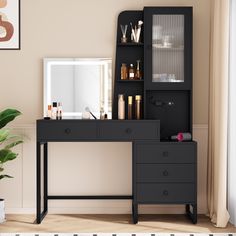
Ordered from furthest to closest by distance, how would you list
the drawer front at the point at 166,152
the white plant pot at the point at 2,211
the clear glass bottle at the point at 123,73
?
1. the clear glass bottle at the point at 123,73
2. the white plant pot at the point at 2,211
3. the drawer front at the point at 166,152

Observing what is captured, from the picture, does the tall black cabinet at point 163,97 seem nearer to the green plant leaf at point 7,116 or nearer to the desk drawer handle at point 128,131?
the desk drawer handle at point 128,131

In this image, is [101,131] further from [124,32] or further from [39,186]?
[124,32]

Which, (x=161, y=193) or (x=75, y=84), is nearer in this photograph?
(x=161, y=193)

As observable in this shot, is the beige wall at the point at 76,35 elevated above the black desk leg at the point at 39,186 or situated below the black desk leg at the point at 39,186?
above

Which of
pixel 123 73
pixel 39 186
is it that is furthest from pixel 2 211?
pixel 123 73

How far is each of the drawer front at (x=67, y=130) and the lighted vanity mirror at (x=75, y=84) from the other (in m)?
0.41

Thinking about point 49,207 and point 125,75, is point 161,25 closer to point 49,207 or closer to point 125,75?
point 125,75

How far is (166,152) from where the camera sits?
400 cm

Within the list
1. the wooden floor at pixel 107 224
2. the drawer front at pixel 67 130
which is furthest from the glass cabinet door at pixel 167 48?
the wooden floor at pixel 107 224

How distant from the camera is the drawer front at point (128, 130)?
4000 millimetres

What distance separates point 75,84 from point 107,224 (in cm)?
135

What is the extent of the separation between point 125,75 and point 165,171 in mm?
988

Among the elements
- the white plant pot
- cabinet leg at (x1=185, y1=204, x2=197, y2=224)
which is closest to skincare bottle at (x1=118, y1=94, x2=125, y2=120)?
cabinet leg at (x1=185, y1=204, x2=197, y2=224)

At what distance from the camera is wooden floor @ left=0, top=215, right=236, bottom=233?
3.86m
